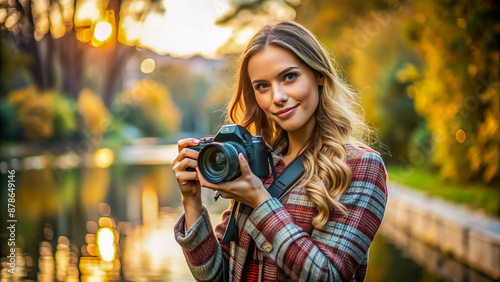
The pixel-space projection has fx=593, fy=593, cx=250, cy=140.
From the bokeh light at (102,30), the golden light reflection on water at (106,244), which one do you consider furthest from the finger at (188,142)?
the bokeh light at (102,30)

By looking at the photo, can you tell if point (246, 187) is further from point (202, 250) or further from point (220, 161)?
point (202, 250)

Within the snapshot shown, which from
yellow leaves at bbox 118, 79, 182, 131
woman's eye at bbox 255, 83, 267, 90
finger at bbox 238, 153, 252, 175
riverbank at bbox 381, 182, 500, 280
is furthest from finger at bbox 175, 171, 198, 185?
yellow leaves at bbox 118, 79, 182, 131

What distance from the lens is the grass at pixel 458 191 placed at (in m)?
7.40

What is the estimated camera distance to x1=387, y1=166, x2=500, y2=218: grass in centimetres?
740

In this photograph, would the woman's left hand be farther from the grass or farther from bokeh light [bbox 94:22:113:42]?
bokeh light [bbox 94:22:113:42]

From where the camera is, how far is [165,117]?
28.4 metres

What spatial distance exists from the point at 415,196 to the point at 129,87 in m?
19.6

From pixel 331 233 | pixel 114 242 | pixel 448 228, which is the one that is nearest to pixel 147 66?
pixel 114 242

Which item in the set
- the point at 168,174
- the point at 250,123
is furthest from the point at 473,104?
the point at 168,174

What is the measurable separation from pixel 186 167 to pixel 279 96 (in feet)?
1.25

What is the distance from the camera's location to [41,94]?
2180cm

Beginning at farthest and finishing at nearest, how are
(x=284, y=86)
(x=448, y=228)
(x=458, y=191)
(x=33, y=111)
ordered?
(x=33, y=111)
(x=458, y=191)
(x=448, y=228)
(x=284, y=86)

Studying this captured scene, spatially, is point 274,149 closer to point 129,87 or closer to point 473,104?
point 473,104

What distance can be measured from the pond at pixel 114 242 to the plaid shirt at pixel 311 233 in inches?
157
